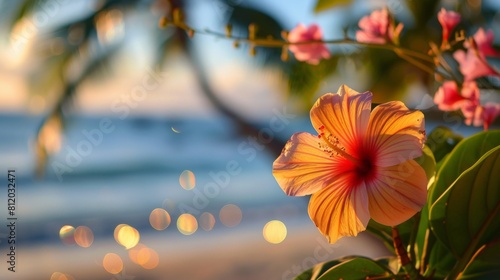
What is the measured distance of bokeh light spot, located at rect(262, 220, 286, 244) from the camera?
6.86 metres

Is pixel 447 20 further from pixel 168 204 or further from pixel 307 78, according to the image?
pixel 168 204

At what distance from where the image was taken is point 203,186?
978cm

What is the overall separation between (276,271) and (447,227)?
16.4ft

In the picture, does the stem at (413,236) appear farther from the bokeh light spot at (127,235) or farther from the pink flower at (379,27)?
the bokeh light spot at (127,235)

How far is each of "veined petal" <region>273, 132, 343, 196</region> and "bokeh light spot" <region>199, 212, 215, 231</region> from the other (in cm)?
704

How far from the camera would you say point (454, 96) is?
594mm

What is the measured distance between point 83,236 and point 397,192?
284 inches

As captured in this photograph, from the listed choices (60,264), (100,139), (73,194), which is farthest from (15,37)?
(100,139)

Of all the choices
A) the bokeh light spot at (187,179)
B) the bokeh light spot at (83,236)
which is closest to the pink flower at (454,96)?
the bokeh light spot at (83,236)

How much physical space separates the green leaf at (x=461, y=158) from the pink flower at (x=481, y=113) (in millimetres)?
157

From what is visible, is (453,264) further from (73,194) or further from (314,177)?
(73,194)

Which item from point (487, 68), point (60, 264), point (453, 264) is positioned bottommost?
point (453, 264)

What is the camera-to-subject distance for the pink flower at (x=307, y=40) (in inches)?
26.5

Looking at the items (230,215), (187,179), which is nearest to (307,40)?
(230,215)
